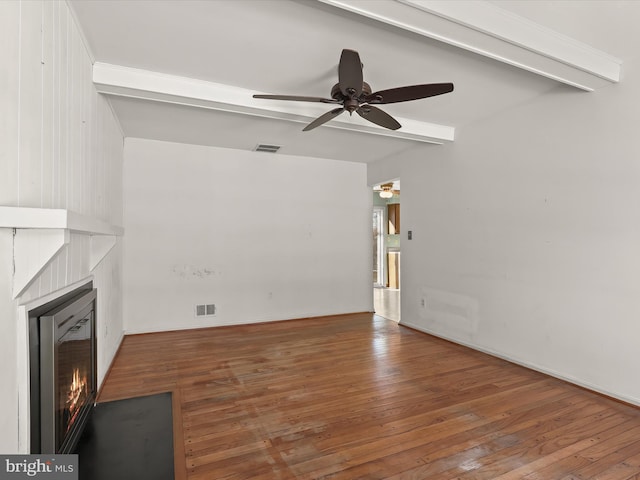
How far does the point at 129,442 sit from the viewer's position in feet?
6.91

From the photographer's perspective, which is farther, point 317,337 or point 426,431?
point 317,337

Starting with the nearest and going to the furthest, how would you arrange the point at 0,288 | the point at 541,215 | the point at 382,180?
the point at 0,288 → the point at 541,215 → the point at 382,180

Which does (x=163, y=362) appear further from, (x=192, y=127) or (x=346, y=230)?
(x=346, y=230)

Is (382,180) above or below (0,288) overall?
above

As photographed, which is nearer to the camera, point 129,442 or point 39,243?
point 39,243

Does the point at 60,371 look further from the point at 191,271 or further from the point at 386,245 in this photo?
the point at 386,245

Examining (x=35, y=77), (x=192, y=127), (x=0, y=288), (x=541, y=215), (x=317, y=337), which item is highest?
(x=192, y=127)

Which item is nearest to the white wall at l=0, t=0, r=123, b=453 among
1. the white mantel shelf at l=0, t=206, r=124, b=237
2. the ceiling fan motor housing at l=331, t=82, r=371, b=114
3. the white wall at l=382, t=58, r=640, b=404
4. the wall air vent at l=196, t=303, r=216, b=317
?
the white mantel shelf at l=0, t=206, r=124, b=237

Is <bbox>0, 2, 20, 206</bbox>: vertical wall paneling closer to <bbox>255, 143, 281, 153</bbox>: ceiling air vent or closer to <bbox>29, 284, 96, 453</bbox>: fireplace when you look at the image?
<bbox>29, 284, 96, 453</bbox>: fireplace

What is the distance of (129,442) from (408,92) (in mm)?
2922

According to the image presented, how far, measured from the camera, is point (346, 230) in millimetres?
6016

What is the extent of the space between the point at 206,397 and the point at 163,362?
1.07 m

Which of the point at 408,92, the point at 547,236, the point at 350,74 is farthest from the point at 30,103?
the point at 547,236

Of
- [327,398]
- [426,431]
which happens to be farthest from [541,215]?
[327,398]
